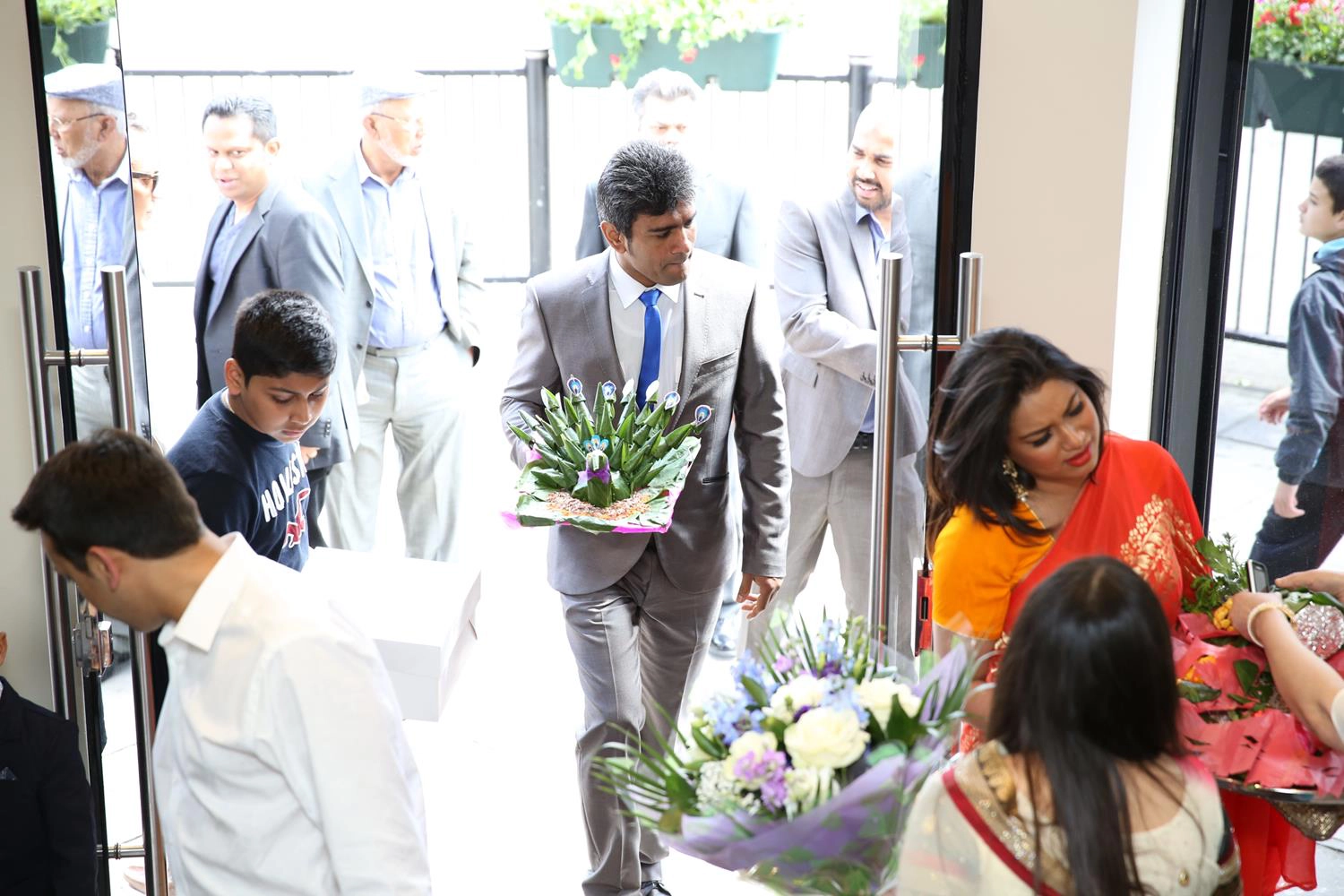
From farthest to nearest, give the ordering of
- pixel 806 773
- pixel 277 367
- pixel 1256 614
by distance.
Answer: pixel 277 367 → pixel 1256 614 → pixel 806 773

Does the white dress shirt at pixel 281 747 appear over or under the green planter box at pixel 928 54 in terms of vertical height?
under

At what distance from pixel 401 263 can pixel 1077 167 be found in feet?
7.86

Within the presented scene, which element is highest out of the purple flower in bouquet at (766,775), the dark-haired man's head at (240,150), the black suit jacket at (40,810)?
the dark-haired man's head at (240,150)

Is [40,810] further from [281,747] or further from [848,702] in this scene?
[848,702]

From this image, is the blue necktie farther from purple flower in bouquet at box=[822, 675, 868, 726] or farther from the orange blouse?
purple flower in bouquet at box=[822, 675, 868, 726]

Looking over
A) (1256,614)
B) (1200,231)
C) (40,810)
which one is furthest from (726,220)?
(40,810)

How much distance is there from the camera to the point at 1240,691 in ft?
6.86

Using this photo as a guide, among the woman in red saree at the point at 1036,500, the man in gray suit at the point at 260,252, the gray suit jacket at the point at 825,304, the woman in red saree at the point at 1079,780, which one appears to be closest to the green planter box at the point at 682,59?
the man in gray suit at the point at 260,252

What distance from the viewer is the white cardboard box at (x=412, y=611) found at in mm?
2717

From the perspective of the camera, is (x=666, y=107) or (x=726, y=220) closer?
(x=726, y=220)

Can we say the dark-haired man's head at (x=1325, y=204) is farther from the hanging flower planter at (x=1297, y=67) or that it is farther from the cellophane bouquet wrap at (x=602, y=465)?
the cellophane bouquet wrap at (x=602, y=465)

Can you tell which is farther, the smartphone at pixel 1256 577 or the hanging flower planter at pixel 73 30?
the hanging flower planter at pixel 73 30

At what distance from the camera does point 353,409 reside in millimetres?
4070

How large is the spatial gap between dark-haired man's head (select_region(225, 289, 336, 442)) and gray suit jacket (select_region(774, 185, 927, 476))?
4.48 ft
